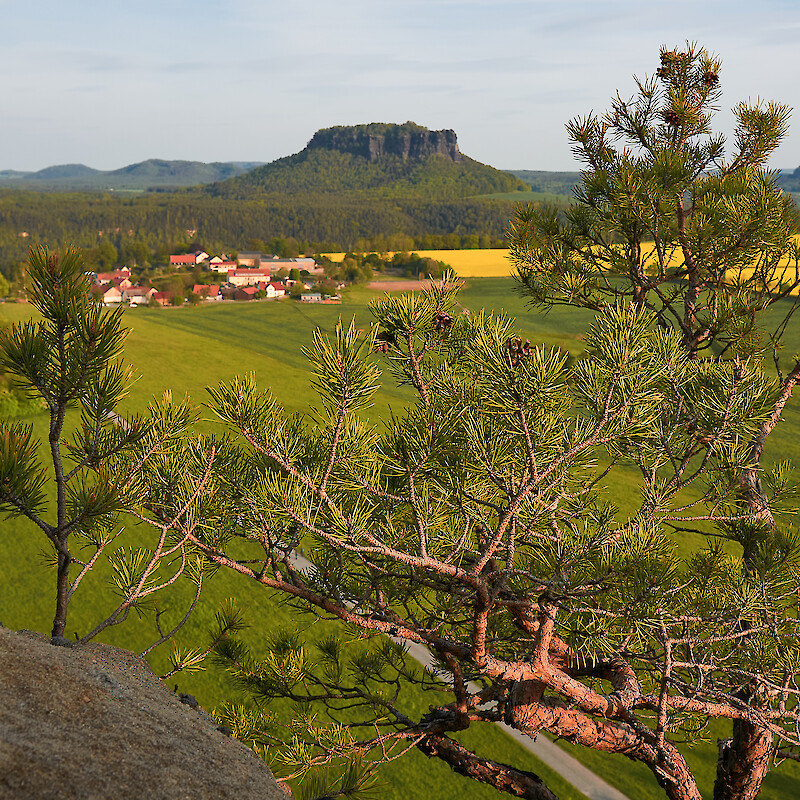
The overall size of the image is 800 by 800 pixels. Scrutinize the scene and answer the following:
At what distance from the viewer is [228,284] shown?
98438 mm

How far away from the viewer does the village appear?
284 ft

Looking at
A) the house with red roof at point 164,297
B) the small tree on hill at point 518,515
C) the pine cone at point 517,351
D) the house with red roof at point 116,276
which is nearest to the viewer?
the pine cone at point 517,351

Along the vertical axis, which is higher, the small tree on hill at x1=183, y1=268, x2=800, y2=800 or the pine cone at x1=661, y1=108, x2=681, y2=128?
the pine cone at x1=661, y1=108, x2=681, y2=128

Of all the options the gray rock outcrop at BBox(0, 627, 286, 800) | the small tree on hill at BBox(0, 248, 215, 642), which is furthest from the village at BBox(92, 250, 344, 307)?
the gray rock outcrop at BBox(0, 627, 286, 800)

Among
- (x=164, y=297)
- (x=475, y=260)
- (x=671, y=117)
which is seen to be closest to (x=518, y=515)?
(x=671, y=117)

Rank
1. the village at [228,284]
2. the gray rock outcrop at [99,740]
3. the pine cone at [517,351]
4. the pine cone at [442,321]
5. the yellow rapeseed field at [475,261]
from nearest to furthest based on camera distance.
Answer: the gray rock outcrop at [99,740], the pine cone at [517,351], the pine cone at [442,321], the yellow rapeseed field at [475,261], the village at [228,284]

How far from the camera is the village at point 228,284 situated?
8644 cm

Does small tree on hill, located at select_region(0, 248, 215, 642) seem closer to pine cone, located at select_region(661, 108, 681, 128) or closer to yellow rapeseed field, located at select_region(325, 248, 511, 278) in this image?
pine cone, located at select_region(661, 108, 681, 128)

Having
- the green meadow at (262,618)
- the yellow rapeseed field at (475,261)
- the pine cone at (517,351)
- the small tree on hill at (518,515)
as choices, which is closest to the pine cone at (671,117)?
the green meadow at (262,618)

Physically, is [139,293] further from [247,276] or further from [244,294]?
[247,276]

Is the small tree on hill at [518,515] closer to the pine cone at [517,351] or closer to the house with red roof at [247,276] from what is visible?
the pine cone at [517,351]

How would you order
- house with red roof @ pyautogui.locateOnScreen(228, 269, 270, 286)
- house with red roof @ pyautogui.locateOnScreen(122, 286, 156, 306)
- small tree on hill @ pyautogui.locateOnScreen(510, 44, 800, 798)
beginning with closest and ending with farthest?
small tree on hill @ pyautogui.locateOnScreen(510, 44, 800, 798), house with red roof @ pyautogui.locateOnScreen(122, 286, 156, 306), house with red roof @ pyautogui.locateOnScreen(228, 269, 270, 286)

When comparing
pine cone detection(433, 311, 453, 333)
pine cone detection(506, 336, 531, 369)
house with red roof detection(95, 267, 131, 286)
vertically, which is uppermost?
house with red roof detection(95, 267, 131, 286)

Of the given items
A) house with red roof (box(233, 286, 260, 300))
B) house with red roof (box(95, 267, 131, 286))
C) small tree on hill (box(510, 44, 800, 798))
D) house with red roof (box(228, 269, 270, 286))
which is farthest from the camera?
house with red roof (box(228, 269, 270, 286))
